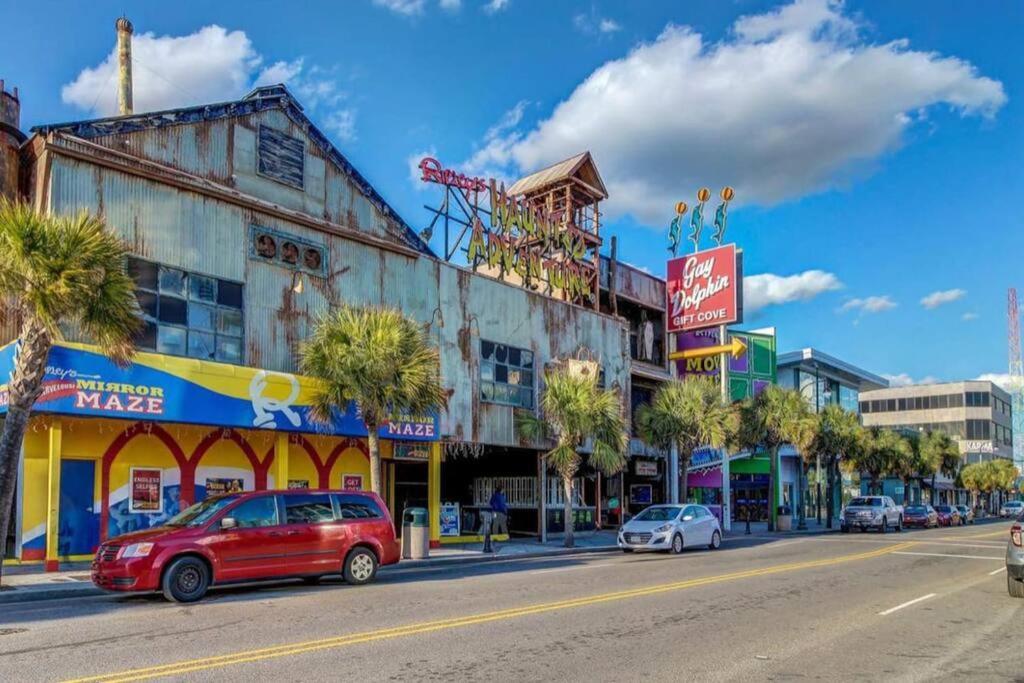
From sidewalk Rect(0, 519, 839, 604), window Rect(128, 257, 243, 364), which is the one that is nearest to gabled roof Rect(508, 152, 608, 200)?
sidewalk Rect(0, 519, 839, 604)

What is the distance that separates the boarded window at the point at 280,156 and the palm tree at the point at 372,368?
506cm

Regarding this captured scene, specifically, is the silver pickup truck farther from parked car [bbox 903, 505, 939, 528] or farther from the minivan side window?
the minivan side window

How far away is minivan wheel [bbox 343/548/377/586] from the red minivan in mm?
18

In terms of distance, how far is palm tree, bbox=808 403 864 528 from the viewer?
1700 inches

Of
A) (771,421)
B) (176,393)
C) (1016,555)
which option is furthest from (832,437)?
(176,393)

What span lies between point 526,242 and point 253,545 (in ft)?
70.4

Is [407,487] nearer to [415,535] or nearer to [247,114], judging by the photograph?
[415,535]

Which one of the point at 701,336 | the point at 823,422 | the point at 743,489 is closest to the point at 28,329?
the point at 701,336

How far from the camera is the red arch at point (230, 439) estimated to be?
2083 cm

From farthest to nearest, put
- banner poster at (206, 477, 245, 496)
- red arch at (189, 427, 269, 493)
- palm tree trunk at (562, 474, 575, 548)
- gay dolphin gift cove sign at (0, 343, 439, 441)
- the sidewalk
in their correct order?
1. palm tree trunk at (562, 474, 575, 548)
2. banner poster at (206, 477, 245, 496)
3. red arch at (189, 427, 269, 493)
4. gay dolphin gift cove sign at (0, 343, 439, 441)
5. the sidewalk

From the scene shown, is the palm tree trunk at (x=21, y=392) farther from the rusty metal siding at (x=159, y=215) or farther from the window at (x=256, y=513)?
the rusty metal siding at (x=159, y=215)

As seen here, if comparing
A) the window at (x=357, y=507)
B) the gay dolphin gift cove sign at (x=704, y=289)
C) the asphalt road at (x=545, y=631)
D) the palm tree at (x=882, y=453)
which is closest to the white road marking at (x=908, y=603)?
the asphalt road at (x=545, y=631)

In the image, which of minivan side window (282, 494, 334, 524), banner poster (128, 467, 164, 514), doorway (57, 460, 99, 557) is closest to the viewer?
minivan side window (282, 494, 334, 524)

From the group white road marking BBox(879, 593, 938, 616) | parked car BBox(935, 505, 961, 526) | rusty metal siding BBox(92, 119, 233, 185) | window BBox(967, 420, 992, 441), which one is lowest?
parked car BBox(935, 505, 961, 526)
